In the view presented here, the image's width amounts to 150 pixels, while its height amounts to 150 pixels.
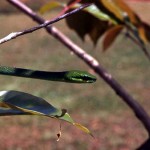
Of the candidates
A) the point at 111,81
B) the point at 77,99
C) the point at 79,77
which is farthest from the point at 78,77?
the point at 77,99

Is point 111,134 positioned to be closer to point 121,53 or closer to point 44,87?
point 44,87

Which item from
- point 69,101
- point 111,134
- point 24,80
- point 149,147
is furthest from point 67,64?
point 149,147

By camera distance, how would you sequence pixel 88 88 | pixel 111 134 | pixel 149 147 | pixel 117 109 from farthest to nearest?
pixel 88 88
pixel 117 109
pixel 111 134
pixel 149 147

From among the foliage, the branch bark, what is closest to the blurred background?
the foliage

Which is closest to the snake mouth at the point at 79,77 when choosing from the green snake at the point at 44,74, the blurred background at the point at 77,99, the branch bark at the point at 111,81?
the green snake at the point at 44,74

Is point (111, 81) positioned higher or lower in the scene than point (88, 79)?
lower

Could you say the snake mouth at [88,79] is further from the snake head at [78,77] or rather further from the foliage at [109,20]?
the foliage at [109,20]

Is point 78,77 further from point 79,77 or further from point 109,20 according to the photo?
point 109,20

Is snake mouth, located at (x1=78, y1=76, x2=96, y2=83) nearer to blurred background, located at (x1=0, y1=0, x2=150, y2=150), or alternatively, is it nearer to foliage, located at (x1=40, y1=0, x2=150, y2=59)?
foliage, located at (x1=40, y1=0, x2=150, y2=59)
